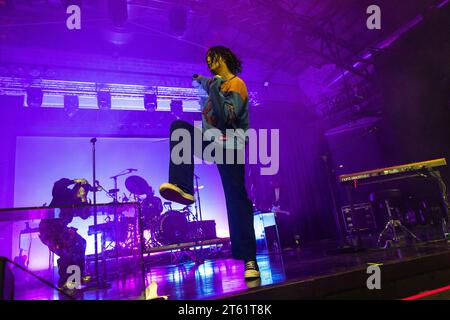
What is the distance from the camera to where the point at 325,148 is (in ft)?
28.1

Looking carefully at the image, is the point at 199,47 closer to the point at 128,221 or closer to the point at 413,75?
the point at 413,75

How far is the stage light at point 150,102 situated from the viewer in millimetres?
7082

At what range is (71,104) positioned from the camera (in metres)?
6.48

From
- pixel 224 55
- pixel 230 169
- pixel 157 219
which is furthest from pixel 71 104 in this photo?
pixel 230 169

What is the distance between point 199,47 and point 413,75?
5141 millimetres

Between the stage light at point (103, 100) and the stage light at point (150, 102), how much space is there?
818 mm

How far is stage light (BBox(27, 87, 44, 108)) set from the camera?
20.0 feet

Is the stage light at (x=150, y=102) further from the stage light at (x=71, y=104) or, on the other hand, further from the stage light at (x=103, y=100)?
the stage light at (x=71, y=104)

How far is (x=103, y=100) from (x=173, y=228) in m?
3.26

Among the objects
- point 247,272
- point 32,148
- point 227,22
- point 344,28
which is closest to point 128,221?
point 247,272

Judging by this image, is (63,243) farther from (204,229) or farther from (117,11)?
(117,11)

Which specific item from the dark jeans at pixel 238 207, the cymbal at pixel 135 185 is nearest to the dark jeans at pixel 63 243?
the dark jeans at pixel 238 207

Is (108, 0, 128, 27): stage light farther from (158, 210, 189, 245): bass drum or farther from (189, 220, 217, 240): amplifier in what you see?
(189, 220, 217, 240): amplifier

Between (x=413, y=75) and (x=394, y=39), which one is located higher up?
(x=394, y=39)
